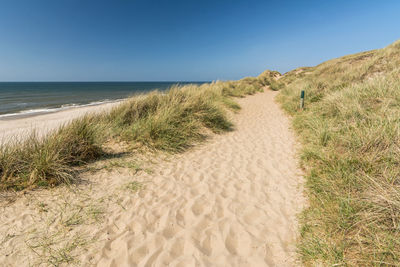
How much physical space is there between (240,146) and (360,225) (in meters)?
3.37

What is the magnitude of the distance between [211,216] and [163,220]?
26.0 inches

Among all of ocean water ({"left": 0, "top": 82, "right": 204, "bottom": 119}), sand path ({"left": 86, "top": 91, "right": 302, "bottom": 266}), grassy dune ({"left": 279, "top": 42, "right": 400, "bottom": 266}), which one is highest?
ocean water ({"left": 0, "top": 82, "right": 204, "bottom": 119})

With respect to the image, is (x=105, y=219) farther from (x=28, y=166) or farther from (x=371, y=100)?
(x=371, y=100)

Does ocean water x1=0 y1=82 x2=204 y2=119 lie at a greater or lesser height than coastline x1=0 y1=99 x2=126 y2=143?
greater

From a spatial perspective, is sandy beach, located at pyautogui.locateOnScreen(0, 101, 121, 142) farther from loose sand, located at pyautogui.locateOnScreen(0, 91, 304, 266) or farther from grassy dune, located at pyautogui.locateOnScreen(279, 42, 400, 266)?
grassy dune, located at pyautogui.locateOnScreen(279, 42, 400, 266)

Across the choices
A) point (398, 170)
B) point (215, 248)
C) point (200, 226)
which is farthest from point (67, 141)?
point (398, 170)

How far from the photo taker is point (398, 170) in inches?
87.9

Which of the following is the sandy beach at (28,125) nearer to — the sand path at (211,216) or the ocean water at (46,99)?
the ocean water at (46,99)

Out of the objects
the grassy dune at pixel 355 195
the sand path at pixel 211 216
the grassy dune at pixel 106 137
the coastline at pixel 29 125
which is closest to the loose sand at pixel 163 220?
the sand path at pixel 211 216

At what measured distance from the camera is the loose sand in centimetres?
181

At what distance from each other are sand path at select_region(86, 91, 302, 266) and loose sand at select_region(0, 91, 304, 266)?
0.4 inches

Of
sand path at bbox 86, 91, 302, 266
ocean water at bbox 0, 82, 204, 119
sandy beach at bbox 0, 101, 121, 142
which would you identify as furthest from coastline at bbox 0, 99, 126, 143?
sand path at bbox 86, 91, 302, 266

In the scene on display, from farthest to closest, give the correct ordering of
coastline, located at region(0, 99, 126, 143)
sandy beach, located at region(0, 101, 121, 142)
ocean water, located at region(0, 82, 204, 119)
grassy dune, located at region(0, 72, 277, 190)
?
ocean water, located at region(0, 82, 204, 119), sandy beach, located at region(0, 101, 121, 142), coastline, located at region(0, 99, 126, 143), grassy dune, located at region(0, 72, 277, 190)

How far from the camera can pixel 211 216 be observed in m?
2.40
